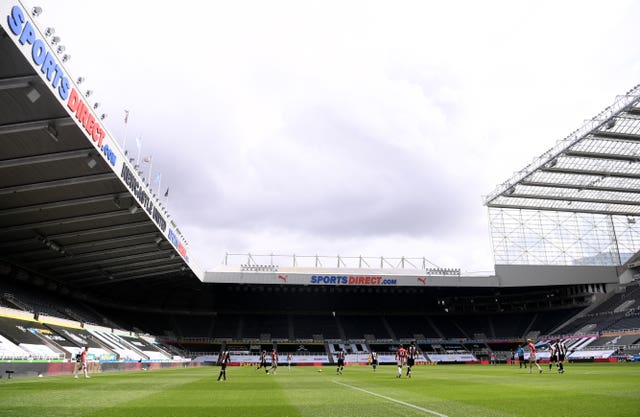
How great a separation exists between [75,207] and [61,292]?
24.6 meters

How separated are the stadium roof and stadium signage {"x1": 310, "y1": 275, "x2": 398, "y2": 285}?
59.5ft

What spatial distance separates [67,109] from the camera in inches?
769

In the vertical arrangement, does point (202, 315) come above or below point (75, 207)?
below

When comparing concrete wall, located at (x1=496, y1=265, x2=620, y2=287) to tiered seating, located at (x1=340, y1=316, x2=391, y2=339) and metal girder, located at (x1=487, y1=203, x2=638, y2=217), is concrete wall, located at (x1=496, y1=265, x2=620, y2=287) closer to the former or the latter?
metal girder, located at (x1=487, y1=203, x2=638, y2=217)

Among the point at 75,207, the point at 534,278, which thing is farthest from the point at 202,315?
the point at 534,278

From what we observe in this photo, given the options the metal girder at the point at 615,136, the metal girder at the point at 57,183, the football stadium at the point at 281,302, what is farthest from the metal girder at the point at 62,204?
the metal girder at the point at 615,136

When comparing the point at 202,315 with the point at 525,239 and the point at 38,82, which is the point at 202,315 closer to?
the point at 525,239

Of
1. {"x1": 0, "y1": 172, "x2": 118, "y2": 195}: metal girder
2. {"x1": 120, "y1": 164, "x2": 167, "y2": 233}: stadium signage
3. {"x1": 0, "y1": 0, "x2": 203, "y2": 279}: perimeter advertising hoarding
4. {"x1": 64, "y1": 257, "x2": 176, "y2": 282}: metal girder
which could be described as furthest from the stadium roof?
{"x1": 64, "y1": 257, "x2": 176, "y2": 282}: metal girder

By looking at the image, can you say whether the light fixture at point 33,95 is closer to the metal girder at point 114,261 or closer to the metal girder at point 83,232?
the metal girder at point 83,232

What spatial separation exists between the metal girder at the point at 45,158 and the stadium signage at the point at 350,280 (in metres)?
42.0

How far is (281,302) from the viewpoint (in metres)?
73.0

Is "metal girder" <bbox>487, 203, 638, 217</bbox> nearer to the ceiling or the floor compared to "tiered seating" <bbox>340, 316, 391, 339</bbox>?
nearer to the ceiling

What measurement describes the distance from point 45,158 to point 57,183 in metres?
3.39

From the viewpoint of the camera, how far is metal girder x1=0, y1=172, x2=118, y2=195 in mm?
25953
